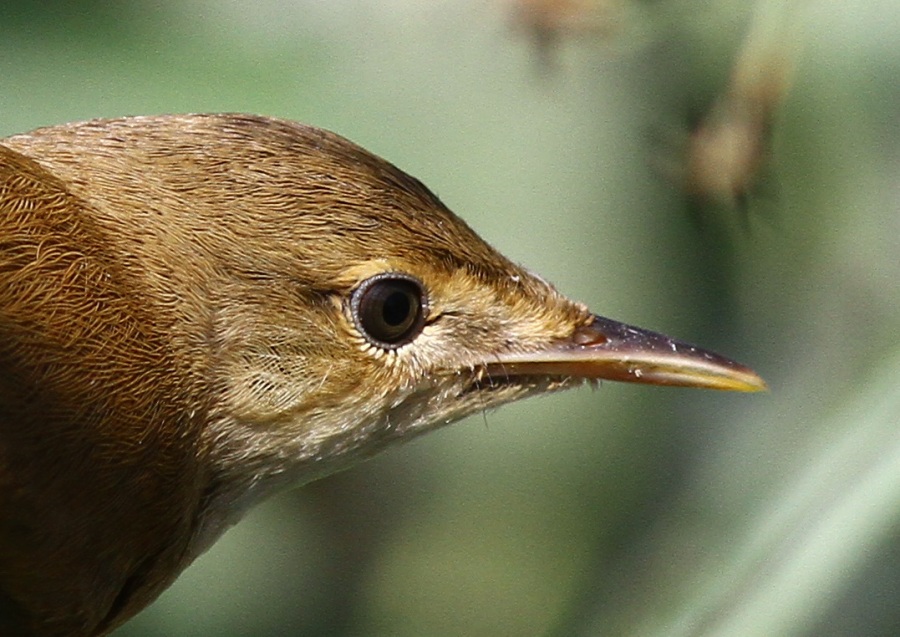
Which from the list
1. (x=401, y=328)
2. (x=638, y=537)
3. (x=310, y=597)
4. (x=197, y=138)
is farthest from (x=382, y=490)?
(x=197, y=138)

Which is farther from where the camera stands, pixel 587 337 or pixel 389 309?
pixel 587 337

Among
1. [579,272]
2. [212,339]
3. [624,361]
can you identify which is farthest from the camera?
[579,272]

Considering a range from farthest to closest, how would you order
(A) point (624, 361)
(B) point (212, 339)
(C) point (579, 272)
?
1. (C) point (579, 272)
2. (A) point (624, 361)
3. (B) point (212, 339)

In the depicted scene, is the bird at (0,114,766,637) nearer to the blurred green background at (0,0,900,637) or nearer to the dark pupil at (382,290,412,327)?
the dark pupil at (382,290,412,327)

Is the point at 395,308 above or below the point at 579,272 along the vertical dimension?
below

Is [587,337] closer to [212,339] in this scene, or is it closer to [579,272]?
[212,339]

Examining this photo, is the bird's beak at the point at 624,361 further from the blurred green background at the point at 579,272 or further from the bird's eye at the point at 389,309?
the blurred green background at the point at 579,272

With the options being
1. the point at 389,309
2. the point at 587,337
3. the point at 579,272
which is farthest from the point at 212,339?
the point at 579,272
